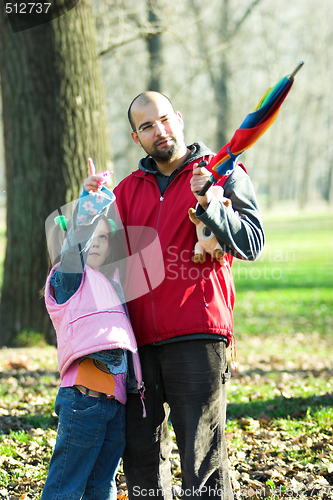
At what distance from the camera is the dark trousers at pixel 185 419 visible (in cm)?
246

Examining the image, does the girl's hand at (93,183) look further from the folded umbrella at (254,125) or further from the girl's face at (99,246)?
the folded umbrella at (254,125)

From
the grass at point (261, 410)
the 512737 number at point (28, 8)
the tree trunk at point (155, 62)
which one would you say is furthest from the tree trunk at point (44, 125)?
the tree trunk at point (155, 62)

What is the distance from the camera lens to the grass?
11.3 ft

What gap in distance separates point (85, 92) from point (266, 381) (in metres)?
3.80

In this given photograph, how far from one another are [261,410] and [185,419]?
240 centimetres

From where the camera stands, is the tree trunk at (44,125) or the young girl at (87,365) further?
the tree trunk at (44,125)

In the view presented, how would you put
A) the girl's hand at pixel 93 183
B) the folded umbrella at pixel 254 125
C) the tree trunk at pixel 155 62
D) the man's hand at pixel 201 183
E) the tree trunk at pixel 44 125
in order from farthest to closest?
the tree trunk at pixel 155 62 < the tree trunk at pixel 44 125 < the girl's hand at pixel 93 183 < the man's hand at pixel 201 183 < the folded umbrella at pixel 254 125

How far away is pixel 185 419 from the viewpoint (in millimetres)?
2484

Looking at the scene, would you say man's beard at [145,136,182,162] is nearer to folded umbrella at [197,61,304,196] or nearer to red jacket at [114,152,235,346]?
red jacket at [114,152,235,346]

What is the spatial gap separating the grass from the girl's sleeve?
5.26 feet

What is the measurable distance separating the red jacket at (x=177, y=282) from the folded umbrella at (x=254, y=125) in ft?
1.08

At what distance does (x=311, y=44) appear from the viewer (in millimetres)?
27453

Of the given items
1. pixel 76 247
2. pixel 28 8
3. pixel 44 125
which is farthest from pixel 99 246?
pixel 28 8

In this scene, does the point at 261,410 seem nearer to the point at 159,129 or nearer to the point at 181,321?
the point at 181,321
